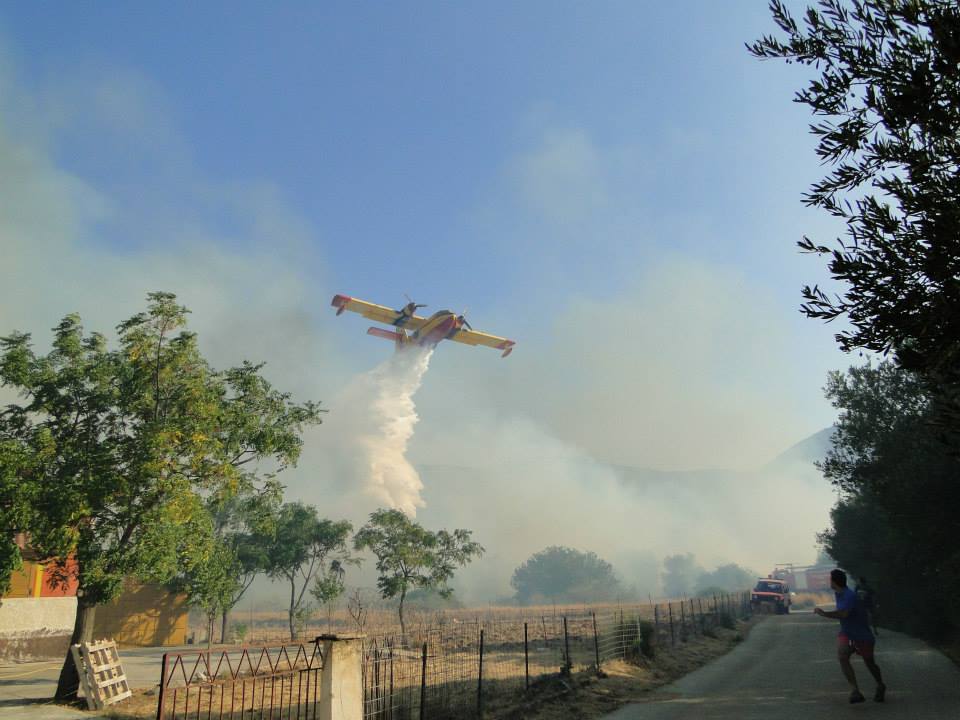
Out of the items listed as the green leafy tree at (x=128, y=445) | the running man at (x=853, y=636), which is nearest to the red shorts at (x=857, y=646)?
the running man at (x=853, y=636)

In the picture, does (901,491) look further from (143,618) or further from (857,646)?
(143,618)

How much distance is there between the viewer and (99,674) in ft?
49.8

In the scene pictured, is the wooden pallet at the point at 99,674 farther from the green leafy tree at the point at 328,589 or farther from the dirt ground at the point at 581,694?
the green leafy tree at the point at 328,589

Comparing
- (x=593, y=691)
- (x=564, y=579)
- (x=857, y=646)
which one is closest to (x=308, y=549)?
(x=593, y=691)

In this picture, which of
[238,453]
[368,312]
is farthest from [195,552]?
[368,312]

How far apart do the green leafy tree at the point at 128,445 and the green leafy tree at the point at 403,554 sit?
23.0 metres

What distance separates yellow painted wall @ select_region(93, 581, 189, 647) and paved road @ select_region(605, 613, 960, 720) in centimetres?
2993

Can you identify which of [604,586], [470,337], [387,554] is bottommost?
[604,586]

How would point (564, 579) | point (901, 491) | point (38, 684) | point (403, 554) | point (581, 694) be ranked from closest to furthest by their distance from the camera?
point (581, 694), point (901, 491), point (38, 684), point (403, 554), point (564, 579)

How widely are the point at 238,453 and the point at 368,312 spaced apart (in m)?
29.6

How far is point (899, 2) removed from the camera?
601 cm

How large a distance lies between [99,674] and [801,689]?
15.7 metres

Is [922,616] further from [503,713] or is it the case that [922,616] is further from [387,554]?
[387,554]

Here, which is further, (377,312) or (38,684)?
(377,312)
